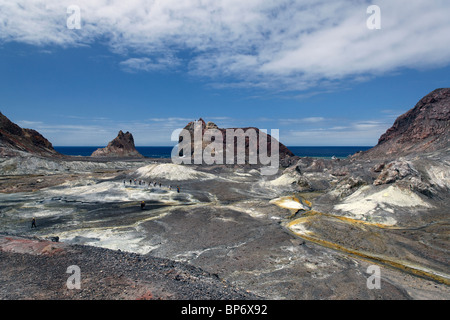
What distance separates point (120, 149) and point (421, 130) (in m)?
131

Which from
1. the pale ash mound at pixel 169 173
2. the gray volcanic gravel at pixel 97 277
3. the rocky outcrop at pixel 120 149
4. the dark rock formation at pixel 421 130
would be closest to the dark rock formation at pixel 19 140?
the rocky outcrop at pixel 120 149

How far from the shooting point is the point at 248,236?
2292 centimetres

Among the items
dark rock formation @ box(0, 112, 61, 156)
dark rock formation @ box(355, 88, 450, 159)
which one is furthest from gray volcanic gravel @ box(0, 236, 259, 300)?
dark rock formation @ box(0, 112, 61, 156)

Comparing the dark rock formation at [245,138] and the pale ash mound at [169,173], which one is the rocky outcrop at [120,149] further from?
the pale ash mound at [169,173]

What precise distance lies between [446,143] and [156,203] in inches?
2706

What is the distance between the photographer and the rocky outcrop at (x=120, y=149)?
429 feet

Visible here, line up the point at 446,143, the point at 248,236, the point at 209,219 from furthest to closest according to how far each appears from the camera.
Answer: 1. the point at 446,143
2. the point at 209,219
3. the point at 248,236

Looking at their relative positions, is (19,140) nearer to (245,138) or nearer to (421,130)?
(245,138)

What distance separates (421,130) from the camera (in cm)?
7162

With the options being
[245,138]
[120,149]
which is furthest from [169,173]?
[120,149]

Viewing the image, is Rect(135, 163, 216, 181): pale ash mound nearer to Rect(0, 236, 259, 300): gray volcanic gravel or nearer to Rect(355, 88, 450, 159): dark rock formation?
Rect(0, 236, 259, 300): gray volcanic gravel

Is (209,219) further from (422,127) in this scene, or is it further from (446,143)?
(422,127)
